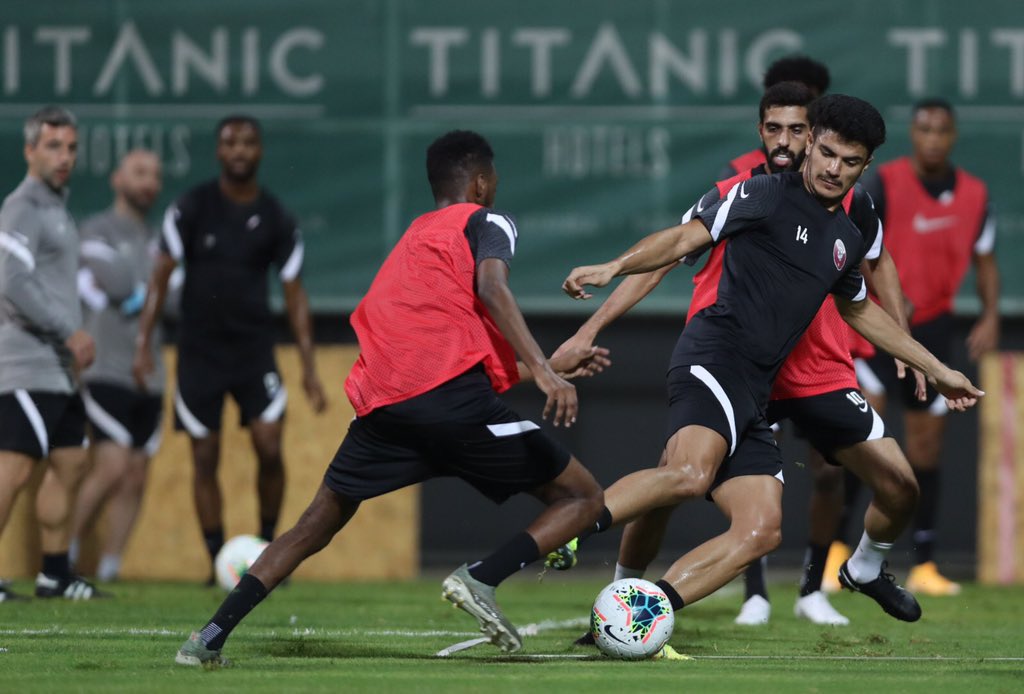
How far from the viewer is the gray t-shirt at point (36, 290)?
904 cm

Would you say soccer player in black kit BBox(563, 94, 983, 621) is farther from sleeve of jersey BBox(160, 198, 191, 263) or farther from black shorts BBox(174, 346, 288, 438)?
sleeve of jersey BBox(160, 198, 191, 263)

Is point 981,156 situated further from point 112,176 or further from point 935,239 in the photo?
point 112,176

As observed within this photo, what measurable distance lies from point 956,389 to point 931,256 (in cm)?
453

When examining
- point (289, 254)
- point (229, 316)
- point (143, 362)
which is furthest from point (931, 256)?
point (143, 362)

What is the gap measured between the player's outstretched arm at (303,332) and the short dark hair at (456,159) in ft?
13.9

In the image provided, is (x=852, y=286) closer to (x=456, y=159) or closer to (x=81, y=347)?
(x=456, y=159)

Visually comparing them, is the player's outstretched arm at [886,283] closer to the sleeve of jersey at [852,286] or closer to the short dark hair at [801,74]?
the sleeve of jersey at [852,286]

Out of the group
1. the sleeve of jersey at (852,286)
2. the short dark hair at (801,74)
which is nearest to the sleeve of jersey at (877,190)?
the short dark hair at (801,74)

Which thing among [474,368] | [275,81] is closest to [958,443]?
[275,81]

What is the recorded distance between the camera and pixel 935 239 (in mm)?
11430

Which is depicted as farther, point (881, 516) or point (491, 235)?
point (881, 516)

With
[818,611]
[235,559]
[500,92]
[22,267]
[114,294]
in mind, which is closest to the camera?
[818,611]

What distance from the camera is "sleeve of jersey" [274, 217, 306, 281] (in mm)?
11078

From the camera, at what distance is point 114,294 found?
39.0ft
